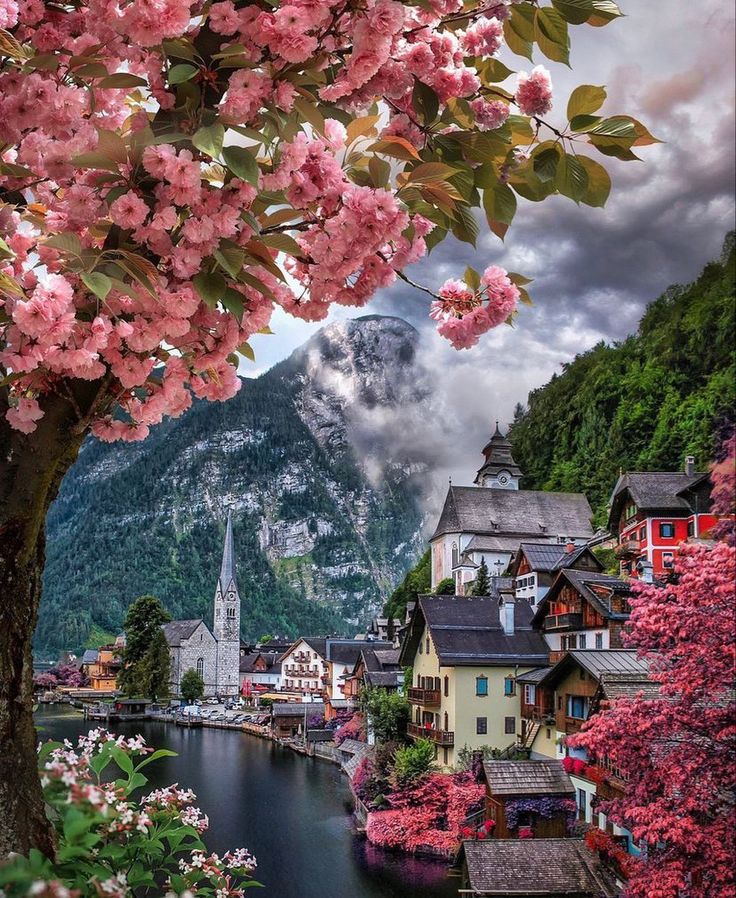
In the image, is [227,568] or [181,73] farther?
[227,568]

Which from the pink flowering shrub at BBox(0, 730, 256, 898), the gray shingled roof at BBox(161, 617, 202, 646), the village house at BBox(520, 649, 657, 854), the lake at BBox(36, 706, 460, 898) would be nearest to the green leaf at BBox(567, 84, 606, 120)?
the pink flowering shrub at BBox(0, 730, 256, 898)

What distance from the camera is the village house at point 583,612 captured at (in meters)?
20.0

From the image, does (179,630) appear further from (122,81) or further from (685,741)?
(122,81)

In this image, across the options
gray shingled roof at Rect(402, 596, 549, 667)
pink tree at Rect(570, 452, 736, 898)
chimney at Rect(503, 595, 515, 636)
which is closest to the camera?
pink tree at Rect(570, 452, 736, 898)

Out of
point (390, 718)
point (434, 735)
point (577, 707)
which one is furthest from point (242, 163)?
point (390, 718)

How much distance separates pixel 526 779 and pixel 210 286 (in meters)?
17.9

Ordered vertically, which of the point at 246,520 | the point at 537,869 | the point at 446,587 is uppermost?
the point at 246,520

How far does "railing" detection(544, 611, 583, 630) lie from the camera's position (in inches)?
862

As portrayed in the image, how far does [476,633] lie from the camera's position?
80.7 ft

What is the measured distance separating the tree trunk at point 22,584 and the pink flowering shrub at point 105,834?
8 centimetres

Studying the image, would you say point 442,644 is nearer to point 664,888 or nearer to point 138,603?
point 664,888

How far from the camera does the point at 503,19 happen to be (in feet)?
6.78

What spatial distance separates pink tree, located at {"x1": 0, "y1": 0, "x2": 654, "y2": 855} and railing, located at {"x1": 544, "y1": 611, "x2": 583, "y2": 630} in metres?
21.1

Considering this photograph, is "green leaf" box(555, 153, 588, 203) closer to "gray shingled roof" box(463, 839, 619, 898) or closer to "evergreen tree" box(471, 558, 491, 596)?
"gray shingled roof" box(463, 839, 619, 898)
